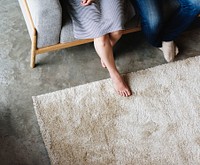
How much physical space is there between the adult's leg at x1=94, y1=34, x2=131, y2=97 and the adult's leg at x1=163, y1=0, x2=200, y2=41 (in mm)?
338

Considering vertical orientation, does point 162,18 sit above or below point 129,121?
above

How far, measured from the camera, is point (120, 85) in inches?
71.6

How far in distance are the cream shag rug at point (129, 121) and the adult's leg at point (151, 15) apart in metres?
0.24

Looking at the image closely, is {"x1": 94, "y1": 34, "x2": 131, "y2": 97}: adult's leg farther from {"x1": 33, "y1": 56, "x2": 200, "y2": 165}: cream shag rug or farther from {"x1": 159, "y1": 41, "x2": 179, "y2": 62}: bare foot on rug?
{"x1": 159, "y1": 41, "x2": 179, "y2": 62}: bare foot on rug

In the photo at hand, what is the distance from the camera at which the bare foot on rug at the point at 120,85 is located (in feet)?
5.96

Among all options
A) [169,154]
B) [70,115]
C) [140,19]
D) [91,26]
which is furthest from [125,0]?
[169,154]

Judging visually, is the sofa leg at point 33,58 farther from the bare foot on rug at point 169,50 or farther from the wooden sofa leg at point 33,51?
the bare foot on rug at point 169,50

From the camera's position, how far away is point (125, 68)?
6.42 ft

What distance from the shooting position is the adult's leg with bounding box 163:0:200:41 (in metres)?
1.81

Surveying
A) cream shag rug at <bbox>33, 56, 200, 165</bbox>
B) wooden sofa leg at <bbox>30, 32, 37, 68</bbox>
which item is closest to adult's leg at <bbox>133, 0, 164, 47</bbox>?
cream shag rug at <bbox>33, 56, 200, 165</bbox>

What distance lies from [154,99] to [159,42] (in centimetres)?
33

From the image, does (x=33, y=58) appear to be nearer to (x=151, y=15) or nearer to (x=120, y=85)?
(x=120, y=85)

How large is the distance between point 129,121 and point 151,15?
555 millimetres

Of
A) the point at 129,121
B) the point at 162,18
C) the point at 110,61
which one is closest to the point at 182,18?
the point at 162,18
